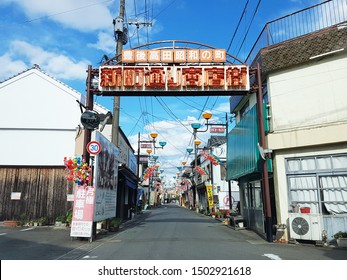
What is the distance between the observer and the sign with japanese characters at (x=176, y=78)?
14.1m

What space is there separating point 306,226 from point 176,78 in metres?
8.18

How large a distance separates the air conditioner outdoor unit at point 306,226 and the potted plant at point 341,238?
548 millimetres

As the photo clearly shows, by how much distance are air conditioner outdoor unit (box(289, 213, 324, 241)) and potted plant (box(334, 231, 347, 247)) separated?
1.80 feet

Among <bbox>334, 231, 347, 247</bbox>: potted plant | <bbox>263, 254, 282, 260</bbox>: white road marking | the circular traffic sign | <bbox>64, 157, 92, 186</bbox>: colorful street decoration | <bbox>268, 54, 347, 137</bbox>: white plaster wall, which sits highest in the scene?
<bbox>268, 54, 347, 137</bbox>: white plaster wall

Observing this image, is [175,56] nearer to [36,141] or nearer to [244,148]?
[244,148]

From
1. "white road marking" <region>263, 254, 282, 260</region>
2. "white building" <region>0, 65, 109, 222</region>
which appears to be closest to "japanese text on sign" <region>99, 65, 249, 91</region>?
"white building" <region>0, 65, 109, 222</region>

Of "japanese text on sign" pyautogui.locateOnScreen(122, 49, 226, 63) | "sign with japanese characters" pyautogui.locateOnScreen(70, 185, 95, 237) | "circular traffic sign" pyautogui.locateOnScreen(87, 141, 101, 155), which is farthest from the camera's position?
"japanese text on sign" pyautogui.locateOnScreen(122, 49, 226, 63)

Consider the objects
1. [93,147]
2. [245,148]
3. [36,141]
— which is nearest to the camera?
[93,147]

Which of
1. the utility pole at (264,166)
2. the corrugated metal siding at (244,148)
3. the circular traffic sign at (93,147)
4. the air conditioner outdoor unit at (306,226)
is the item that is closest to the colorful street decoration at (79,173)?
the circular traffic sign at (93,147)

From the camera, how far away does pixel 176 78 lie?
14156 mm

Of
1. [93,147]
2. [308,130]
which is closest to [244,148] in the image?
[308,130]

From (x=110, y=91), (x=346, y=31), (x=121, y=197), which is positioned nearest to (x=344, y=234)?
(x=346, y=31)

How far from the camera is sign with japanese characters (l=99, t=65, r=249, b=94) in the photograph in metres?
14.1

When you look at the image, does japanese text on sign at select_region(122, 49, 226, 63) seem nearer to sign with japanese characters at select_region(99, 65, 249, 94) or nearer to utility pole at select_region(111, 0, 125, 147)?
sign with japanese characters at select_region(99, 65, 249, 94)
